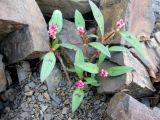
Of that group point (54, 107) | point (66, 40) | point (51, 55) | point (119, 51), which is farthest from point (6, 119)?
point (119, 51)

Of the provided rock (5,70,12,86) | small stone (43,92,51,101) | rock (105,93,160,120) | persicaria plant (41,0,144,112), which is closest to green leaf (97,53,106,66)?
persicaria plant (41,0,144,112)

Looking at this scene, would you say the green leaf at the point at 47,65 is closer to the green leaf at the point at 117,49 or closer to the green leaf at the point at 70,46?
the green leaf at the point at 70,46

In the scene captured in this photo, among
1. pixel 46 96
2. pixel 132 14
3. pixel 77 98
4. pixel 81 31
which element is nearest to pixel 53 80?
pixel 46 96

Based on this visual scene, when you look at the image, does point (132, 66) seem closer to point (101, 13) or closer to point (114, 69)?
point (114, 69)

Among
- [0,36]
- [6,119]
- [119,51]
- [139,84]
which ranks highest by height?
[0,36]

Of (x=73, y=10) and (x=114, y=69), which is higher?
(x=73, y=10)

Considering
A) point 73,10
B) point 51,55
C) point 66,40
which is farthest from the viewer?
point 73,10

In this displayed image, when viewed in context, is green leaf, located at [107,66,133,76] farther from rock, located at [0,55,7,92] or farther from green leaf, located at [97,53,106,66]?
rock, located at [0,55,7,92]

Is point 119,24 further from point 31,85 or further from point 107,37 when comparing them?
point 31,85
